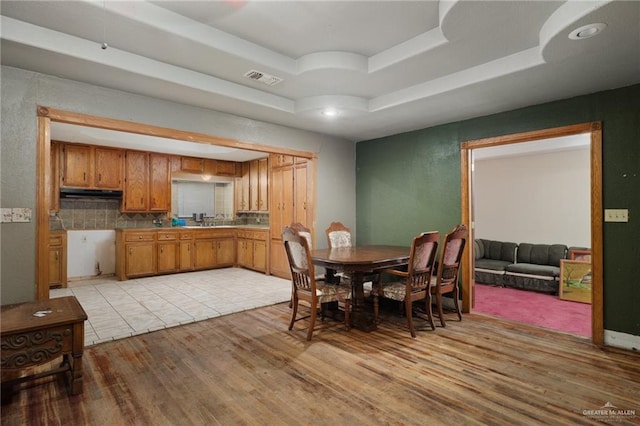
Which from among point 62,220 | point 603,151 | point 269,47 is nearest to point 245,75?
point 269,47

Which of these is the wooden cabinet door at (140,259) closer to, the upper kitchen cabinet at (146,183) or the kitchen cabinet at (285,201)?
the upper kitchen cabinet at (146,183)

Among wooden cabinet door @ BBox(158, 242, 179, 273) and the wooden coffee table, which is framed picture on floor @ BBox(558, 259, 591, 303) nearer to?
the wooden coffee table

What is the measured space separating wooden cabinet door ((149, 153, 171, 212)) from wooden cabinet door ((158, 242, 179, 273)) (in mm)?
755

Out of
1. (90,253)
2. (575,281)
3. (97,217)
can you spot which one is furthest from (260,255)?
(575,281)

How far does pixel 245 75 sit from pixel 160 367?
8.36ft

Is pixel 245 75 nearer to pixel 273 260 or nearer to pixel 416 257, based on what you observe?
pixel 416 257

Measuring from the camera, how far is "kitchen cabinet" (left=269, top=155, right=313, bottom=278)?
17.2 feet

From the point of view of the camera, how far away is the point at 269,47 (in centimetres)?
276

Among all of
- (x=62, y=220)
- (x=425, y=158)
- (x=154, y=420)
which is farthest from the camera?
(x=62, y=220)

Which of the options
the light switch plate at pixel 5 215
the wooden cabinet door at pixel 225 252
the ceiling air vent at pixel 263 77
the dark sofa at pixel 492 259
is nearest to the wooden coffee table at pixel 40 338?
the light switch plate at pixel 5 215

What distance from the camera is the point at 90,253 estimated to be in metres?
5.77

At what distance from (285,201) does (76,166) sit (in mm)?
3577

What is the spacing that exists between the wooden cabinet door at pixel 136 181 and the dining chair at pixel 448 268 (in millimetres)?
5296

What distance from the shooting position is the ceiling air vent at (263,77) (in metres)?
2.97
